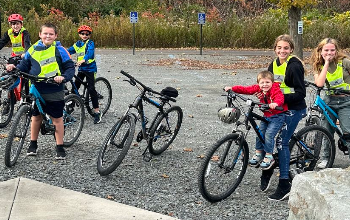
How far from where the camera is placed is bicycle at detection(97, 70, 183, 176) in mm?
6188

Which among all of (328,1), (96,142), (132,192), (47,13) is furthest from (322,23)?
(132,192)

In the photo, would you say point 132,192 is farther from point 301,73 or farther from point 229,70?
point 229,70

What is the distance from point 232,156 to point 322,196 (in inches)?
66.5

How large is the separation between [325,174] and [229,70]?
13935mm

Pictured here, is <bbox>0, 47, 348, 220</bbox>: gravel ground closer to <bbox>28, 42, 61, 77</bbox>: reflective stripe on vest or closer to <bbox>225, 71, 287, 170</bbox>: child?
<bbox>225, 71, 287, 170</bbox>: child

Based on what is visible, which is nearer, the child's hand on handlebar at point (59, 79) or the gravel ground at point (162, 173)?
the gravel ground at point (162, 173)

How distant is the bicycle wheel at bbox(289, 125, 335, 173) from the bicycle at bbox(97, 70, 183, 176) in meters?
1.63

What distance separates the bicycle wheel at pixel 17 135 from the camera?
6.35 m

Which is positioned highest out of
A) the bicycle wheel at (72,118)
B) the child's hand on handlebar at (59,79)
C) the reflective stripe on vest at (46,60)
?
the reflective stripe on vest at (46,60)

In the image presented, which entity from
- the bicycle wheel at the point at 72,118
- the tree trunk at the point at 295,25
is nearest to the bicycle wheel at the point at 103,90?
the bicycle wheel at the point at 72,118

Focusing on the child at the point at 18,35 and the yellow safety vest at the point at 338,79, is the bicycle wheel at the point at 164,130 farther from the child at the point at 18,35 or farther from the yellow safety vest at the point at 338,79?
the child at the point at 18,35

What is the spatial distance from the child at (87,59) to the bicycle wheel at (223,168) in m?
3.73

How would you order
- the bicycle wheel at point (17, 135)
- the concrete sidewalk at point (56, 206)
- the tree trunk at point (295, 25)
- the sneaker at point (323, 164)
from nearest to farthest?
the concrete sidewalk at point (56, 206), the bicycle wheel at point (17, 135), the sneaker at point (323, 164), the tree trunk at point (295, 25)

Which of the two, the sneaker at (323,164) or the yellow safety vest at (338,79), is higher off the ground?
the yellow safety vest at (338,79)
